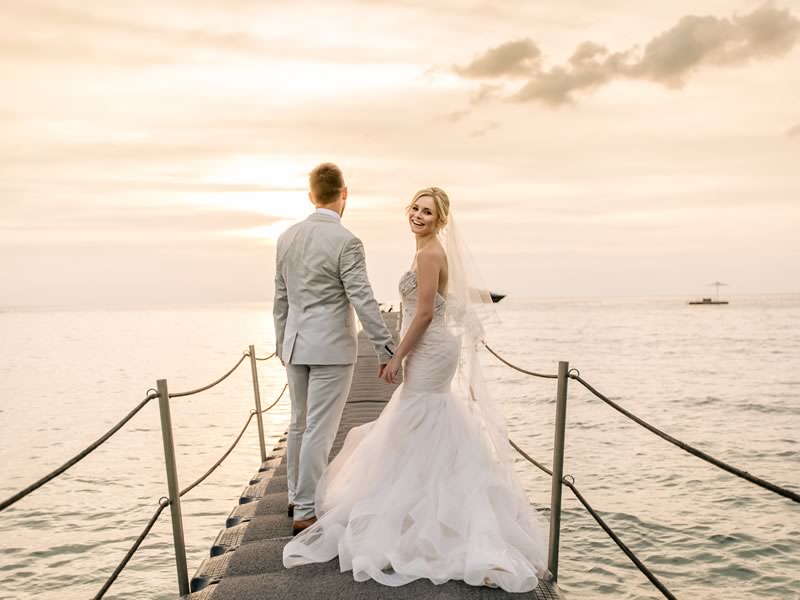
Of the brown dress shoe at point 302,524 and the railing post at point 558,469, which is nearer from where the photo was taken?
the railing post at point 558,469

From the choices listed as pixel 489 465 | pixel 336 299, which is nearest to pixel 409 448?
pixel 489 465

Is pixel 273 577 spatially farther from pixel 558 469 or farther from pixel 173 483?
pixel 558 469

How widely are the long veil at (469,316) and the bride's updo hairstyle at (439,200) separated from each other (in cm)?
19

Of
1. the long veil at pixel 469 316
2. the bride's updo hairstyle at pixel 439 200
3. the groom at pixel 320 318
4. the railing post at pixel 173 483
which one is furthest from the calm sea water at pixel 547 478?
the bride's updo hairstyle at pixel 439 200

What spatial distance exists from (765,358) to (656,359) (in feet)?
19.0

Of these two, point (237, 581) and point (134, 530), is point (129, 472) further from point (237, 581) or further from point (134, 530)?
point (237, 581)

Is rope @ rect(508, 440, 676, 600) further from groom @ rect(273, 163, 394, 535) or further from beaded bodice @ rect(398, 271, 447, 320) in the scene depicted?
groom @ rect(273, 163, 394, 535)

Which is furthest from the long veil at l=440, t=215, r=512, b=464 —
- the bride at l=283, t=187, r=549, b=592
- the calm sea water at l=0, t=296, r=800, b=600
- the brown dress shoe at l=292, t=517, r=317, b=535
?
the calm sea water at l=0, t=296, r=800, b=600

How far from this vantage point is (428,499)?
3326 millimetres

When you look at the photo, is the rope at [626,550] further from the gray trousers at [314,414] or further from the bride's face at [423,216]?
the bride's face at [423,216]

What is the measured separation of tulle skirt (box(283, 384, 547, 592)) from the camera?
304 cm

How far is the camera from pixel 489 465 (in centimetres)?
351

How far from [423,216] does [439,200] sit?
0.44ft

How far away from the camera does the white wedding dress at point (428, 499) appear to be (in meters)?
3.05
